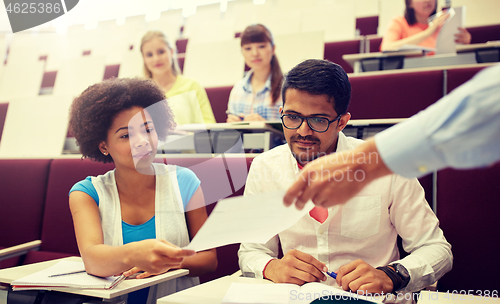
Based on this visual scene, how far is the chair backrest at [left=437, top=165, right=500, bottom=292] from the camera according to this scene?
0.67 m

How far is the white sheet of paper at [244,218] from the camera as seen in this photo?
333mm

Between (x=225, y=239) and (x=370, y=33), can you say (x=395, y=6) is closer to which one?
(x=370, y=33)

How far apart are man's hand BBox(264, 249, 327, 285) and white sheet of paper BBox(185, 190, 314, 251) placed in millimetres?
145

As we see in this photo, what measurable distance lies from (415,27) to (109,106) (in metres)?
1.64

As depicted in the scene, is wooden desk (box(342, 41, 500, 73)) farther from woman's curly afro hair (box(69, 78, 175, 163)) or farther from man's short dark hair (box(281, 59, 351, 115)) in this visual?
woman's curly afro hair (box(69, 78, 175, 163))

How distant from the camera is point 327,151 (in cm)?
66

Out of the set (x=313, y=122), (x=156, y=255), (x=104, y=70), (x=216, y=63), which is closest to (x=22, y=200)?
(x=156, y=255)

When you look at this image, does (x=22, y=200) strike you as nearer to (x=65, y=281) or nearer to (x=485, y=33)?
(x=65, y=281)

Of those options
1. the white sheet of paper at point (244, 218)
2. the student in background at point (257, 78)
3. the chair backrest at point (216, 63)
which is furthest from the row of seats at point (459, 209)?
the chair backrest at point (216, 63)

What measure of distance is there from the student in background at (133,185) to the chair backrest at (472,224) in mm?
490

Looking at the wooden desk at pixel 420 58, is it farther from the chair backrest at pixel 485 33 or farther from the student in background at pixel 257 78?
the chair backrest at pixel 485 33

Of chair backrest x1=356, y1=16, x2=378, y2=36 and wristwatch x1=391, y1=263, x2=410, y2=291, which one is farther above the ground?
chair backrest x1=356, y1=16, x2=378, y2=36

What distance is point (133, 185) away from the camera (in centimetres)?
69

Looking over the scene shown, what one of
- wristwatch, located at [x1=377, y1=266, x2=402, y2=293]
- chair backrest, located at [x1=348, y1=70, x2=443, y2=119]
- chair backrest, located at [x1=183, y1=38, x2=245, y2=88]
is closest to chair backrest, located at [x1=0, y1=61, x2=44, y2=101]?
chair backrest, located at [x1=183, y1=38, x2=245, y2=88]
